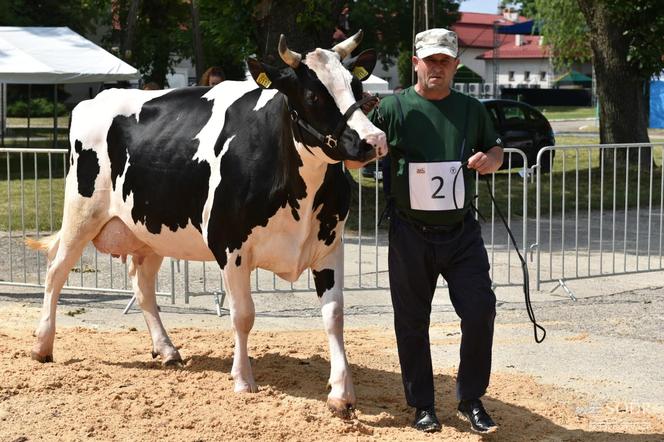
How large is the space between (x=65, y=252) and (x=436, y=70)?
127 inches

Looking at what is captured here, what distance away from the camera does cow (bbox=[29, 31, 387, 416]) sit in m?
5.85

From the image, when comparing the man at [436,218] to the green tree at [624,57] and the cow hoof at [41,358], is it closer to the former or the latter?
the cow hoof at [41,358]

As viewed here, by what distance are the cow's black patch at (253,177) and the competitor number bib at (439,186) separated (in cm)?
77

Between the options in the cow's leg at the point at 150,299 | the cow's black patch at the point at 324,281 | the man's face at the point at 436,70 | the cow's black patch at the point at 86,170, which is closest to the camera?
the man's face at the point at 436,70

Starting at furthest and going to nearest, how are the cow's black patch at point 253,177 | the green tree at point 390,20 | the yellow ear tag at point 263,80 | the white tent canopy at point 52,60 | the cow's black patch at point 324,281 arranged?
1. the green tree at point 390,20
2. the white tent canopy at point 52,60
3. the cow's black patch at point 324,281
4. the cow's black patch at point 253,177
5. the yellow ear tag at point 263,80

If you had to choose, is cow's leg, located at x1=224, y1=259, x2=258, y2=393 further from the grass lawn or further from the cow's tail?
the grass lawn

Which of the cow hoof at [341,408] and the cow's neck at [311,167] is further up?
the cow's neck at [311,167]

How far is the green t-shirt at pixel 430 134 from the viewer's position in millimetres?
5723

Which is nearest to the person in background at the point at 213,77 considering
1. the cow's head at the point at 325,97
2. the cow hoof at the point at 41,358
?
the cow hoof at the point at 41,358

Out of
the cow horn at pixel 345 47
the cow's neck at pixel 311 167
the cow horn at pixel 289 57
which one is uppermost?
the cow horn at pixel 345 47

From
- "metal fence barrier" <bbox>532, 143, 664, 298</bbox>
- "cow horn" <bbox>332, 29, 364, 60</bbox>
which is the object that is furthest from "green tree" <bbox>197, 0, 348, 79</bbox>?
"cow horn" <bbox>332, 29, 364, 60</bbox>

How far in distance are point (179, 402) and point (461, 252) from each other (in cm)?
186

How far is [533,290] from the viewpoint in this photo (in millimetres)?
10641

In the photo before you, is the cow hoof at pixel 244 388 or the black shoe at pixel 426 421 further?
the cow hoof at pixel 244 388
